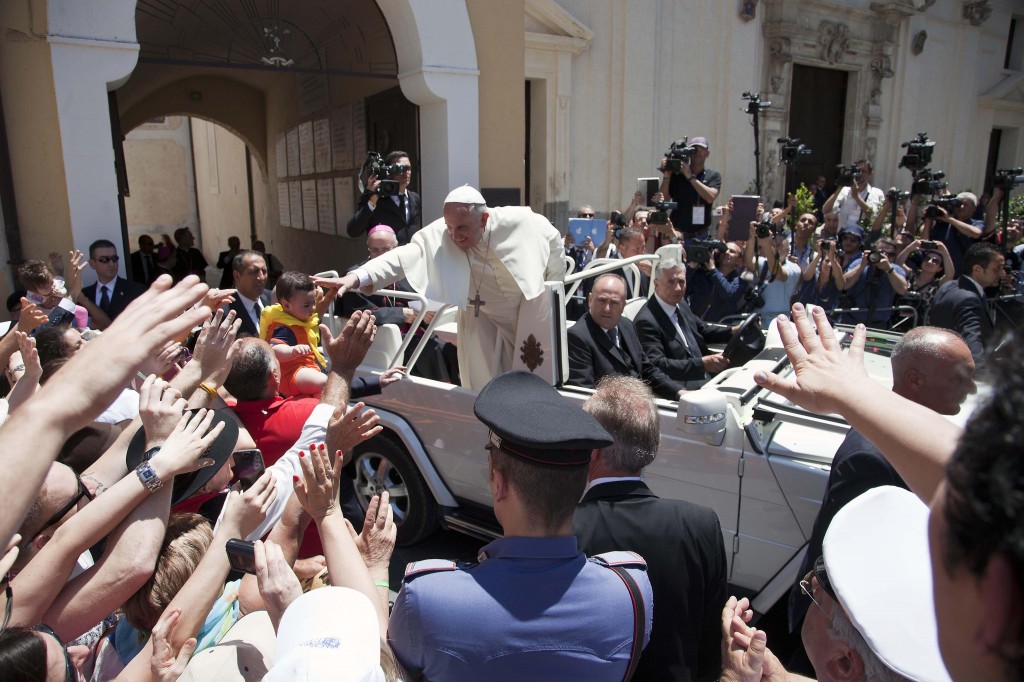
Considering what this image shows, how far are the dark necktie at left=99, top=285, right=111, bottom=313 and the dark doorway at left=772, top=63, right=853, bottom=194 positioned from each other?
13799mm

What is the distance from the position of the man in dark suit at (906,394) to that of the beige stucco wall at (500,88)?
6485 mm

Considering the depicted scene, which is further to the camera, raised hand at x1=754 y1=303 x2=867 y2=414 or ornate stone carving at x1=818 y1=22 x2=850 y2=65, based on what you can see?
ornate stone carving at x1=818 y1=22 x2=850 y2=65

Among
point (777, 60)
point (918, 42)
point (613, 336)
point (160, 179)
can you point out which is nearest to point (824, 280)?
point (613, 336)

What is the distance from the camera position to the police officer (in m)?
1.41

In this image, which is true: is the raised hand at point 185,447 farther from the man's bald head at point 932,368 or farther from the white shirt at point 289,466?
the man's bald head at point 932,368

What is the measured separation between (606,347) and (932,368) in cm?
186

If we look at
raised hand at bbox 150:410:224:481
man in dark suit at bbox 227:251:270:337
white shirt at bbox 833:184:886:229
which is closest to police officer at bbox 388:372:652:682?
raised hand at bbox 150:410:224:481

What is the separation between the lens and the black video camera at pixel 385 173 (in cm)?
667

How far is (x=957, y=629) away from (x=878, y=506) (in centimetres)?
59

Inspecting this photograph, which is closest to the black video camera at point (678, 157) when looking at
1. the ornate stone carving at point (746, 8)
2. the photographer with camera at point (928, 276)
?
the photographer with camera at point (928, 276)

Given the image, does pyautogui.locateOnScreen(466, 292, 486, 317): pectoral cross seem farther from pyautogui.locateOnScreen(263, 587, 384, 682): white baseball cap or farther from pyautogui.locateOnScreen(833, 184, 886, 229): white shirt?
pyautogui.locateOnScreen(833, 184, 886, 229): white shirt

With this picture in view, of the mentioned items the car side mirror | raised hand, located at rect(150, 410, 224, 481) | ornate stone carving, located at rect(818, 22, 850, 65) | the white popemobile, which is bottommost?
the white popemobile

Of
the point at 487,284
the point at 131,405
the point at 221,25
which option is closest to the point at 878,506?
the point at 131,405

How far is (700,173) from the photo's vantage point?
25.2 ft
